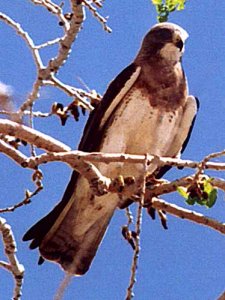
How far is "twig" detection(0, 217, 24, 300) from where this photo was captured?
3309mm

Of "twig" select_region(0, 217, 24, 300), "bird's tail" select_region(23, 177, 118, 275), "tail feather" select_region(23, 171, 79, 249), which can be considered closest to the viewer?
"twig" select_region(0, 217, 24, 300)

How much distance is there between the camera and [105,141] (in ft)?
14.4

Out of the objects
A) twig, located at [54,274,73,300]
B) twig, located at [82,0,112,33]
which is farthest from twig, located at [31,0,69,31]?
twig, located at [54,274,73,300]

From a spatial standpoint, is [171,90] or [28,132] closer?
[28,132]

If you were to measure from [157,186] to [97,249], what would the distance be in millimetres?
1136

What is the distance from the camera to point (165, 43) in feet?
15.7

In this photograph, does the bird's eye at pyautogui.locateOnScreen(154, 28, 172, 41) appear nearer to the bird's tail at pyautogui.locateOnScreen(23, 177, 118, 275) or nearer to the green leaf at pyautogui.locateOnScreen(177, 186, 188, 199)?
the bird's tail at pyautogui.locateOnScreen(23, 177, 118, 275)

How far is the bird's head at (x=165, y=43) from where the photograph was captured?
4734 mm

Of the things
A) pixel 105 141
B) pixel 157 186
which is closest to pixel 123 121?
pixel 105 141

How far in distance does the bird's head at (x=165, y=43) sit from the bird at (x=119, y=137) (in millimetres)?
163

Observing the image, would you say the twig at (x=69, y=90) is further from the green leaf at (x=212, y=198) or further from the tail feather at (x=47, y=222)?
the green leaf at (x=212, y=198)

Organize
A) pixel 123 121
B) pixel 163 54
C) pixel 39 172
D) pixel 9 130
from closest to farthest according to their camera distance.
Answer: pixel 9 130 → pixel 39 172 → pixel 123 121 → pixel 163 54

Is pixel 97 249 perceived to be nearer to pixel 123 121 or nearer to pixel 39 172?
pixel 123 121

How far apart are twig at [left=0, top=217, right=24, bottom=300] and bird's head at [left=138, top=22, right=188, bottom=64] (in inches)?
66.0
